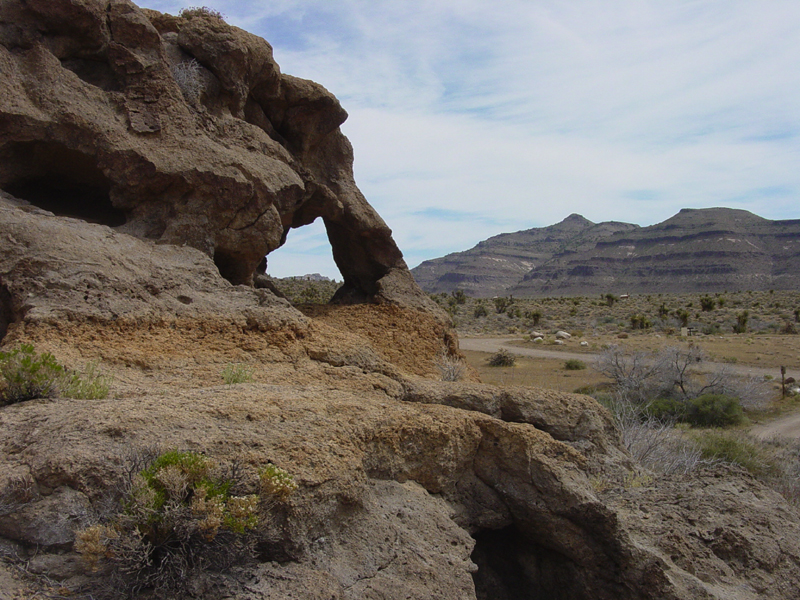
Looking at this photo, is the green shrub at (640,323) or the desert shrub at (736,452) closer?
the desert shrub at (736,452)

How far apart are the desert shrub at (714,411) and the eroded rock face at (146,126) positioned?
1168 cm

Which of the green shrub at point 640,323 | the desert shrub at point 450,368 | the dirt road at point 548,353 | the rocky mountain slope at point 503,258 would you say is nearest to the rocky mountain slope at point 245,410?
the desert shrub at point 450,368

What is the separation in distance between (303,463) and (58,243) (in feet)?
11.8

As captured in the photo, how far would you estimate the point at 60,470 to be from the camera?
3.12m

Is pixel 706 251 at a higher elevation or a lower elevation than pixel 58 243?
higher

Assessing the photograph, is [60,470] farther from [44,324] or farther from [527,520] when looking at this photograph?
[527,520]

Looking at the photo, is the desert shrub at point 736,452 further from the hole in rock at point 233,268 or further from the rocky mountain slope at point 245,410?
the hole in rock at point 233,268

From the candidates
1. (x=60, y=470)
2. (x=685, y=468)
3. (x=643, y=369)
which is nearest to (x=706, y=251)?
(x=643, y=369)

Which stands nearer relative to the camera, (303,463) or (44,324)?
(303,463)

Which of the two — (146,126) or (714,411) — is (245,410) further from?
(714,411)

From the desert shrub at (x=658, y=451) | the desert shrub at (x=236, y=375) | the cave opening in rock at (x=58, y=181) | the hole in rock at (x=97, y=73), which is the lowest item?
the desert shrub at (x=658, y=451)

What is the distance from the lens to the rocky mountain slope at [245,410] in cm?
332

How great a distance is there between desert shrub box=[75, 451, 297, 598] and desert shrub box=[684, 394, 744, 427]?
14625 mm

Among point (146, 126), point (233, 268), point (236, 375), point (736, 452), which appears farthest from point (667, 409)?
point (146, 126)
